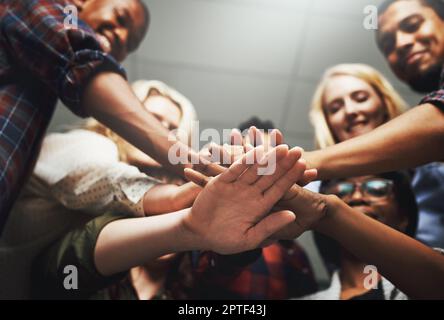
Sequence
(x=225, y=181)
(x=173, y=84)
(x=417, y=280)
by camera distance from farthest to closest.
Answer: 1. (x=173, y=84)
2. (x=417, y=280)
3. (x=225, y=181)

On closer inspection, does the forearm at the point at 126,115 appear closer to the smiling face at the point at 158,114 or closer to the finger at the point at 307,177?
the smiling face at the point at 158,114

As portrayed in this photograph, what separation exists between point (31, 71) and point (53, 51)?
0.26 ft

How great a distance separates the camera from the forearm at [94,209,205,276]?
782mm

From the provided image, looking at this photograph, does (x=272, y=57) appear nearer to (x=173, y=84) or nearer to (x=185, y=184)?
(x=173, y=84)

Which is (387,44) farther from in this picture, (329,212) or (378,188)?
(329,212)

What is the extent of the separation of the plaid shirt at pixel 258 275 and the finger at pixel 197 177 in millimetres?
231

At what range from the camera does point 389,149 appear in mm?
831

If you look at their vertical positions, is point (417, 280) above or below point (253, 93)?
below

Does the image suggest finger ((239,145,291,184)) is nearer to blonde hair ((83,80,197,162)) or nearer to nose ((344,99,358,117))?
blonde hair ((83,80,197,162))

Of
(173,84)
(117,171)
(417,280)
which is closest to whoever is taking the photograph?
(417,280)

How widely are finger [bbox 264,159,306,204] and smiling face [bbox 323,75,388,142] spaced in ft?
1.01

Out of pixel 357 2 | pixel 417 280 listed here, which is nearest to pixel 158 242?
pixel 417 280
